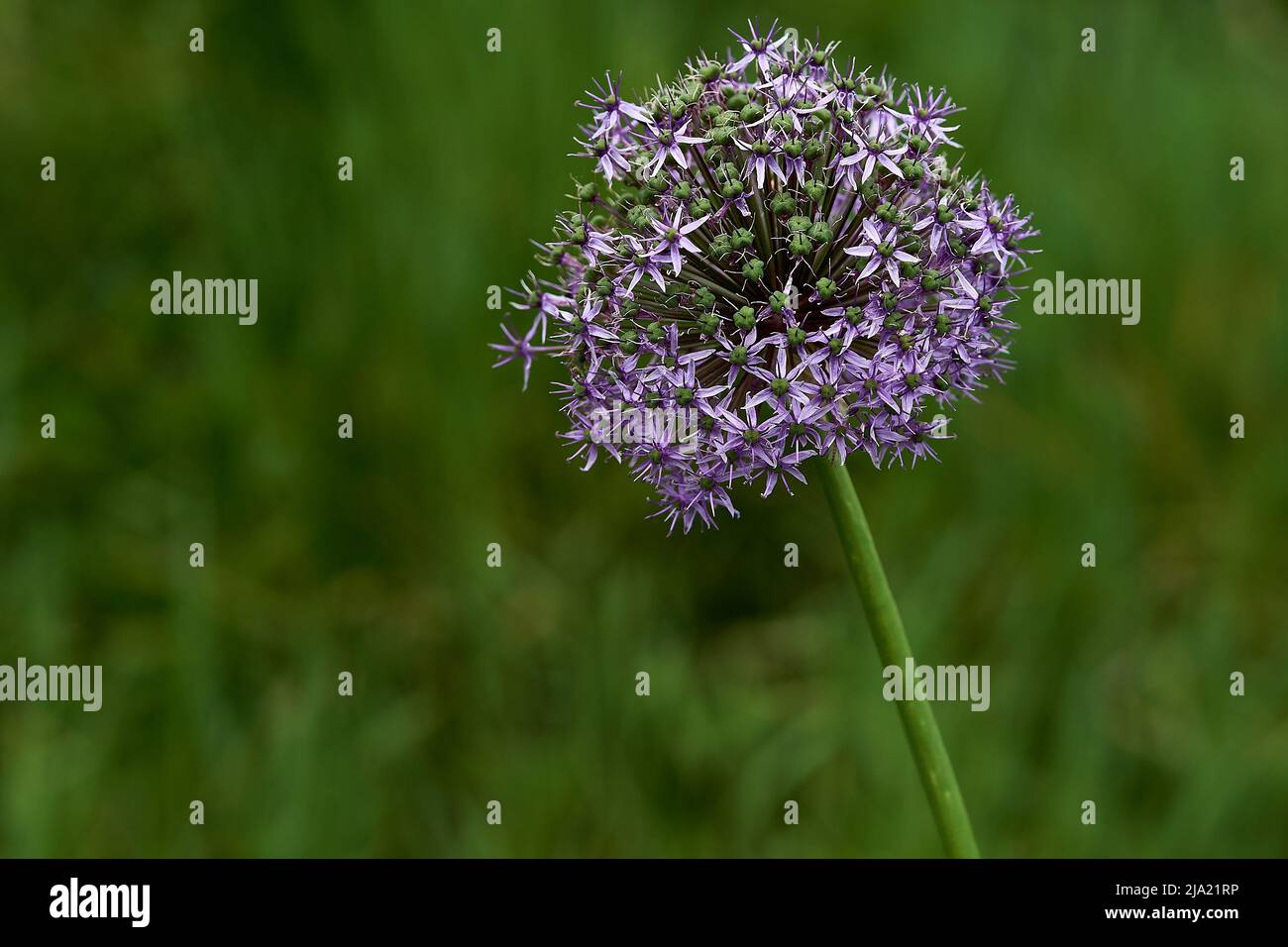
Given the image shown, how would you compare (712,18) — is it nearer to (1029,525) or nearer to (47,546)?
(1029,525)

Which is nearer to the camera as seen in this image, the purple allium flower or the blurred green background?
the purple allium flower

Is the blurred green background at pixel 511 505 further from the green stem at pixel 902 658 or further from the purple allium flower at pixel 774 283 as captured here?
the purple allium flower at pixel 774 283

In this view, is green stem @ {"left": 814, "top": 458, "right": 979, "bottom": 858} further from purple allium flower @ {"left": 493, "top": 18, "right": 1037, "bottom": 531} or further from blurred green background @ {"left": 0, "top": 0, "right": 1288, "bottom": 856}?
blurred green background @ {"left": 0, "top": 0, "right": 1288, "bottom": 856}

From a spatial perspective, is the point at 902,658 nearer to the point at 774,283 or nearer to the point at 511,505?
the point at 774,283

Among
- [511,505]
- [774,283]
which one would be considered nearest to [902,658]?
[774,283]

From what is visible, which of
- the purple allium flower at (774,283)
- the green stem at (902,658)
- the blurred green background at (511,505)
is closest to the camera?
the green stem at (902,658)

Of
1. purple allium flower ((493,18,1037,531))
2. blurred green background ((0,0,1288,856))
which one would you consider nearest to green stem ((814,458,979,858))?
purple allium flower ((493,18,1037,531))

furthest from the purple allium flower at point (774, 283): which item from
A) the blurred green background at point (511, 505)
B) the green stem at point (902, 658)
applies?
the blurred green background at point (511, 505)
